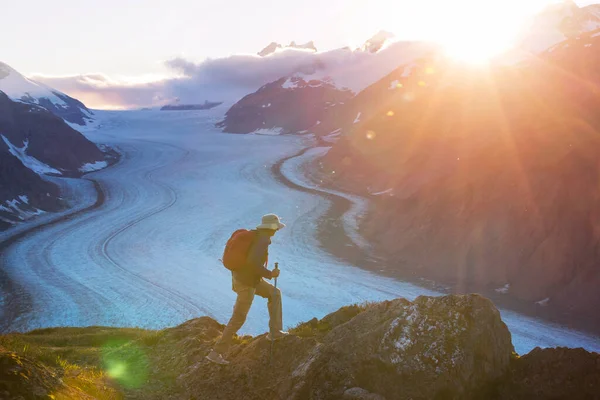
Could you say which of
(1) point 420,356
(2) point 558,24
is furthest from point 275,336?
(2) point 558,24

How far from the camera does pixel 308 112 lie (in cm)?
9388

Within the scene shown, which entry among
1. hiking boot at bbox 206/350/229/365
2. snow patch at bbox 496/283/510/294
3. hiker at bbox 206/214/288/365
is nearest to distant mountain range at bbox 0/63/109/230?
snow patch at bbox 496/283/510/294

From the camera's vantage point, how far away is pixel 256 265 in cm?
606

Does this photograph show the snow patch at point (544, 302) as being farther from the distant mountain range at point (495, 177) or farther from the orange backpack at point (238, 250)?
the orange backpack at point (238, 250)

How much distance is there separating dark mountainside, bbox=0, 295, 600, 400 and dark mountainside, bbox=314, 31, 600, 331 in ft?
43.4

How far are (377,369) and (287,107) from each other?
95.3 meters

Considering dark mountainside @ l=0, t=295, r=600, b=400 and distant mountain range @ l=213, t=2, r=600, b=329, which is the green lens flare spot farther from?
distant mountain range @ l=213, t=2, r=600, b=329

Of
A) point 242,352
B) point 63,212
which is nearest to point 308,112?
point 63,212

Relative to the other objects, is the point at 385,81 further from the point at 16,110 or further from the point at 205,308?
the point at 205,308

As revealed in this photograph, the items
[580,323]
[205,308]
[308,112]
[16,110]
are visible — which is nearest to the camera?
[580,323]

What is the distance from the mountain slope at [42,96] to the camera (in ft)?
297

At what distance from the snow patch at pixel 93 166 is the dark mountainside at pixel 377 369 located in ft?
151

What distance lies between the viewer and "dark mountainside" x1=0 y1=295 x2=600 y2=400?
472cm

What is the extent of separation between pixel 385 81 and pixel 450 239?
155 ft
